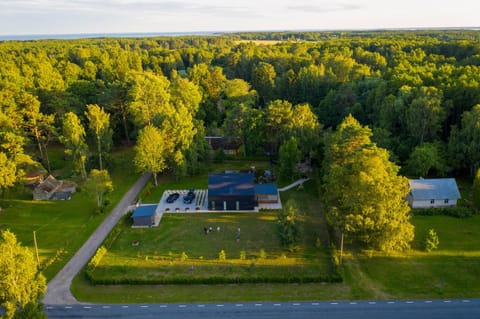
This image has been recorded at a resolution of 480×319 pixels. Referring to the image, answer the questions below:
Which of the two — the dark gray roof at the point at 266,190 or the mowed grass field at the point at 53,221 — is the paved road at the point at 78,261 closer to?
the mowed grass field at the point at 53,221

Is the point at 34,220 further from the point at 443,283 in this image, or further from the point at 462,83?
the point at 462,83

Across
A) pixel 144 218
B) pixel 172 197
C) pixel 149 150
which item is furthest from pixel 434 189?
pixel 149 150

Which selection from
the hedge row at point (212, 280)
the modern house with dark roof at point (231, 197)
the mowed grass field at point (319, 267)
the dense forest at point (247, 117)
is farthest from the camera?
the dense forest at point (247, 117)

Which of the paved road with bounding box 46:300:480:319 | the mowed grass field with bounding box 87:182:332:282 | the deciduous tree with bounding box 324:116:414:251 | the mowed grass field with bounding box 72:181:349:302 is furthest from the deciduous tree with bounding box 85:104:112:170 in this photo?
the deciduous tree with bounding box 324:116:414:251

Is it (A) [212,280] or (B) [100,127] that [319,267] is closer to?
(A) [212,280]

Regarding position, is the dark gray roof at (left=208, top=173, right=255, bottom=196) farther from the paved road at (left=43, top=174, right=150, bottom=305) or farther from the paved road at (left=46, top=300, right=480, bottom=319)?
the paved road at (left=46, top=300, right=480, bottom=319)

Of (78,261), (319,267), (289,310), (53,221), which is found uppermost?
(53,221)

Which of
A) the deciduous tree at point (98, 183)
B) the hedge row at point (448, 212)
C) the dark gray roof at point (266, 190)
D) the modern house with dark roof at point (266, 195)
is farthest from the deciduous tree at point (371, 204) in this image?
the deciduous tree at point (98, 183)
